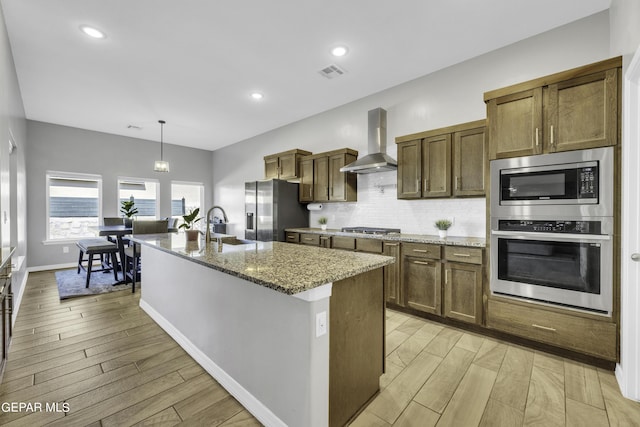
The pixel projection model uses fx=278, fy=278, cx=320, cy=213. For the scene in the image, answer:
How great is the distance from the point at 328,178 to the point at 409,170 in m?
1.39

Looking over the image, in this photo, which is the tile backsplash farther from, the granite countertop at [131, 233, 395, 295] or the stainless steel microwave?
the granite countertop at [131, 233, 395, 295]

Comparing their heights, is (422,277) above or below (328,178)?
below

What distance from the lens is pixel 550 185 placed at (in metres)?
2.25

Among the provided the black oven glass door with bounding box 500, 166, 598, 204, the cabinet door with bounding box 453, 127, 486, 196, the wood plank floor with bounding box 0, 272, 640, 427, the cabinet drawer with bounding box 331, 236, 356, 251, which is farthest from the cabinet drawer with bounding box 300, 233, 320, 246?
the black oven glass door with bounding box 500, 166, 598, 204

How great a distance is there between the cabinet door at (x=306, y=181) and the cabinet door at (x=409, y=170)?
165cm

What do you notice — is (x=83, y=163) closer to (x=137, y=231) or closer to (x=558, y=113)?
(x=137, y=231)

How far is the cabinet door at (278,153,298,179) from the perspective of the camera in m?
4.89

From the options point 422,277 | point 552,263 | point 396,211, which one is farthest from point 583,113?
point 396,211

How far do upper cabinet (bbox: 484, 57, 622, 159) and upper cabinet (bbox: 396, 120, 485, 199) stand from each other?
0.40 metres

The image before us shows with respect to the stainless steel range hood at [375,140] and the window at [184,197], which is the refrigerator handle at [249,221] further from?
the window at [184,197]

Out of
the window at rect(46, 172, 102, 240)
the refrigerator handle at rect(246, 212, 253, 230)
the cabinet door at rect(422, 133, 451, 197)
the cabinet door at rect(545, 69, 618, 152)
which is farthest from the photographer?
the window at rect(46, 172, 102, 240)

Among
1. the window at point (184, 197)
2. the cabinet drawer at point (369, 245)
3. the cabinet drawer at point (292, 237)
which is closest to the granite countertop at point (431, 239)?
the cabinet drawer at point (369, 245)

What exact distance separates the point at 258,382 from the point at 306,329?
2.00 feet

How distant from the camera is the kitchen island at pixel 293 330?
132 centimetres
